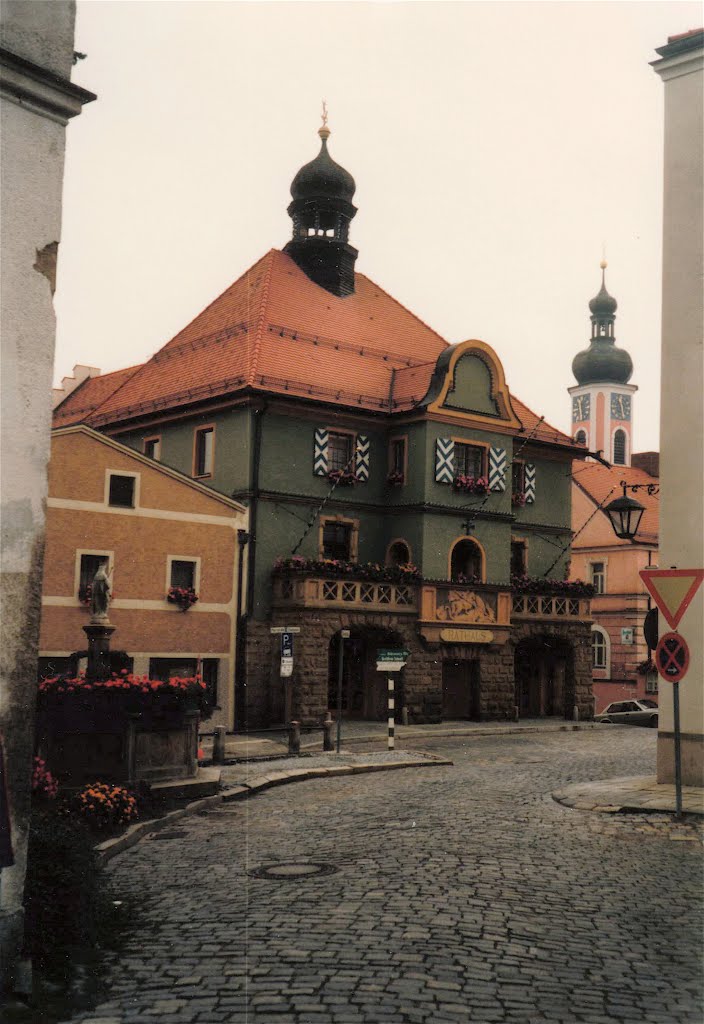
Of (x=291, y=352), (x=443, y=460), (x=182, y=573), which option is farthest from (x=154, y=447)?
(x=443, y=460)

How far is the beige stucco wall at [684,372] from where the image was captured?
54.9 feet

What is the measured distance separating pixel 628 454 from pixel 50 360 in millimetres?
87058

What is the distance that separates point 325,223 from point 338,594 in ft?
47.9

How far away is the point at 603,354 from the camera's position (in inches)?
3556

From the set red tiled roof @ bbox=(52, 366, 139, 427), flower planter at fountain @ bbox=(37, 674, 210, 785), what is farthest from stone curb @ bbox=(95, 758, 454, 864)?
red tiled roof @ bbox=(52, 366, 139, 427)

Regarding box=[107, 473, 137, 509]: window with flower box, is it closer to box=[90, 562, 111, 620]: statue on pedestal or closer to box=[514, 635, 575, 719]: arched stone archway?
box=[90, 562, 111, 620]: statue on pedestal

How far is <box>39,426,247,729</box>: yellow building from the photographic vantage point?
27688 mm

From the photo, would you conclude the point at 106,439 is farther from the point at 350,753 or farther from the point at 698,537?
the point at 698,537

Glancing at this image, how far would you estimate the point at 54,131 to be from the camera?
8.02 meters

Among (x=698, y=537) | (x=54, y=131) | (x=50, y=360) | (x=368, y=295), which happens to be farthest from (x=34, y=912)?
(x=368, y=295)

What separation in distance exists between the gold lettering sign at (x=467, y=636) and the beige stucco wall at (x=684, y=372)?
1631cm

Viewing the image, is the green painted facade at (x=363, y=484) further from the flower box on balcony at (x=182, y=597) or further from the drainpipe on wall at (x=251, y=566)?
the flower box on balcony at (x=182, y=597)

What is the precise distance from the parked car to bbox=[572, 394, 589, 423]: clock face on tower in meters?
52.6

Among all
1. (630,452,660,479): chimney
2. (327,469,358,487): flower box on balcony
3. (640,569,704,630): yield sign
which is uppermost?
(630,452,660,479): chimney
